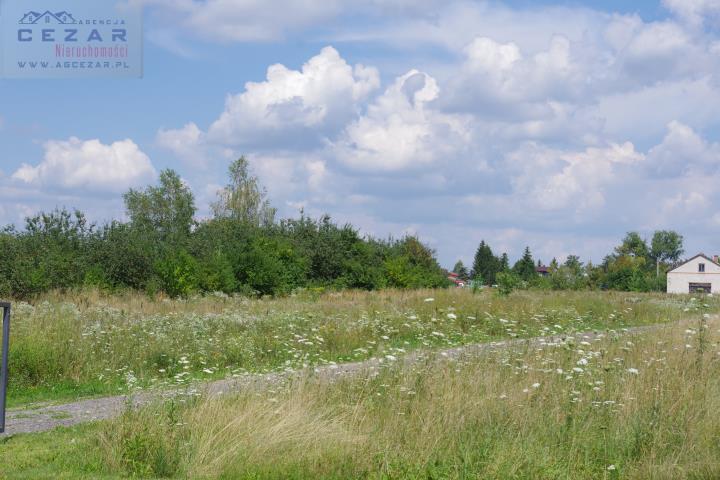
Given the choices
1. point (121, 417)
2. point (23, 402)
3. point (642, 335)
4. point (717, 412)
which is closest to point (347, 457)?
point (121, 417)

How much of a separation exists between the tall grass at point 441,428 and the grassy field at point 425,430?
2 centimetres

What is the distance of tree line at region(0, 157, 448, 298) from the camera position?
3144 centimetres

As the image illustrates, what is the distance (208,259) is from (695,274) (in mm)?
76608

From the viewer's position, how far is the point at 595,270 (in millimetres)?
83062

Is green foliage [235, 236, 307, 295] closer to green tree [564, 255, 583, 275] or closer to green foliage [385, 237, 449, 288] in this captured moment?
green foliage [385, 237, 449, 288]

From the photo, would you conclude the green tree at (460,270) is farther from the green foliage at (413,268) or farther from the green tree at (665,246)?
the green foliage at (413,268)

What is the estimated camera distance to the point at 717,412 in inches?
342

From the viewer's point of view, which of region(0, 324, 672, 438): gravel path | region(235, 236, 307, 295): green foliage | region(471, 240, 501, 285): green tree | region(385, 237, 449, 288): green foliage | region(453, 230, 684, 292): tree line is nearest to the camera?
region(0, 324, 672, 438): gravel path

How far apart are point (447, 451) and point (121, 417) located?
3431mm

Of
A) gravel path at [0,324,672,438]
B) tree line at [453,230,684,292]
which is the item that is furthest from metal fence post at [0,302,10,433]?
tree line at [453,230,684,292]

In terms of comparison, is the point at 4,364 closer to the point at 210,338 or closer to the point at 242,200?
the point at 210,338

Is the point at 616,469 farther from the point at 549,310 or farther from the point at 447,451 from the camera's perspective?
the point at 549,310

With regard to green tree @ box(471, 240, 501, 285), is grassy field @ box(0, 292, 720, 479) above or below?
below

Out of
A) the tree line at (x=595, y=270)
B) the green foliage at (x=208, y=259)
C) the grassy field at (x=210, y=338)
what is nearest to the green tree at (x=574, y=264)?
the tree line at (x=595, y=270)
